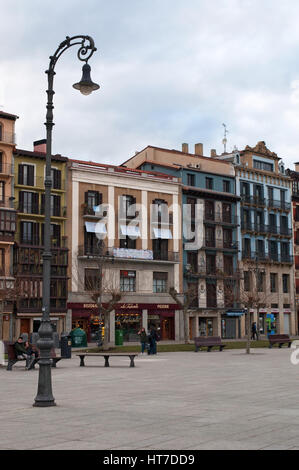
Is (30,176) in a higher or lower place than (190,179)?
lower

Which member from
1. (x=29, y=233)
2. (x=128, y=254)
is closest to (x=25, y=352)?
(x=29, y=233)

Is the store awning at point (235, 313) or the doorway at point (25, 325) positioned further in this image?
the store awning at point (235, 313)

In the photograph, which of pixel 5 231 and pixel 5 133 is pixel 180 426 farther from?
pixel 5 133

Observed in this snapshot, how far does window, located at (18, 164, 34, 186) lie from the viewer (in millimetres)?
47844

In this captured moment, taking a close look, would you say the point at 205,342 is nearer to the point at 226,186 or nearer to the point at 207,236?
the point at 207,236

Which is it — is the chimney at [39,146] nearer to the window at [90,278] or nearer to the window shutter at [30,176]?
the window shutter at [30,176]

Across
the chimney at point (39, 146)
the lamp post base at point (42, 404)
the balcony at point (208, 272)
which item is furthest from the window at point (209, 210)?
the lamp post base at point (42, 404)

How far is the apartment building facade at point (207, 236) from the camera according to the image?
188 feet

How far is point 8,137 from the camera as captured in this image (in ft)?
155

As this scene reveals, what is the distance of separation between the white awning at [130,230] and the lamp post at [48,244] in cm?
3898

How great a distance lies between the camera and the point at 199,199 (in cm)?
5847

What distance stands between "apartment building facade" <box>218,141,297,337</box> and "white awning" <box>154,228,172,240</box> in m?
9.86

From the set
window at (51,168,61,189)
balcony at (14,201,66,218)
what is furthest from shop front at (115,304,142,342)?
window at (51,168,61,189)

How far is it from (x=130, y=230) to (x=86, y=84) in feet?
130
